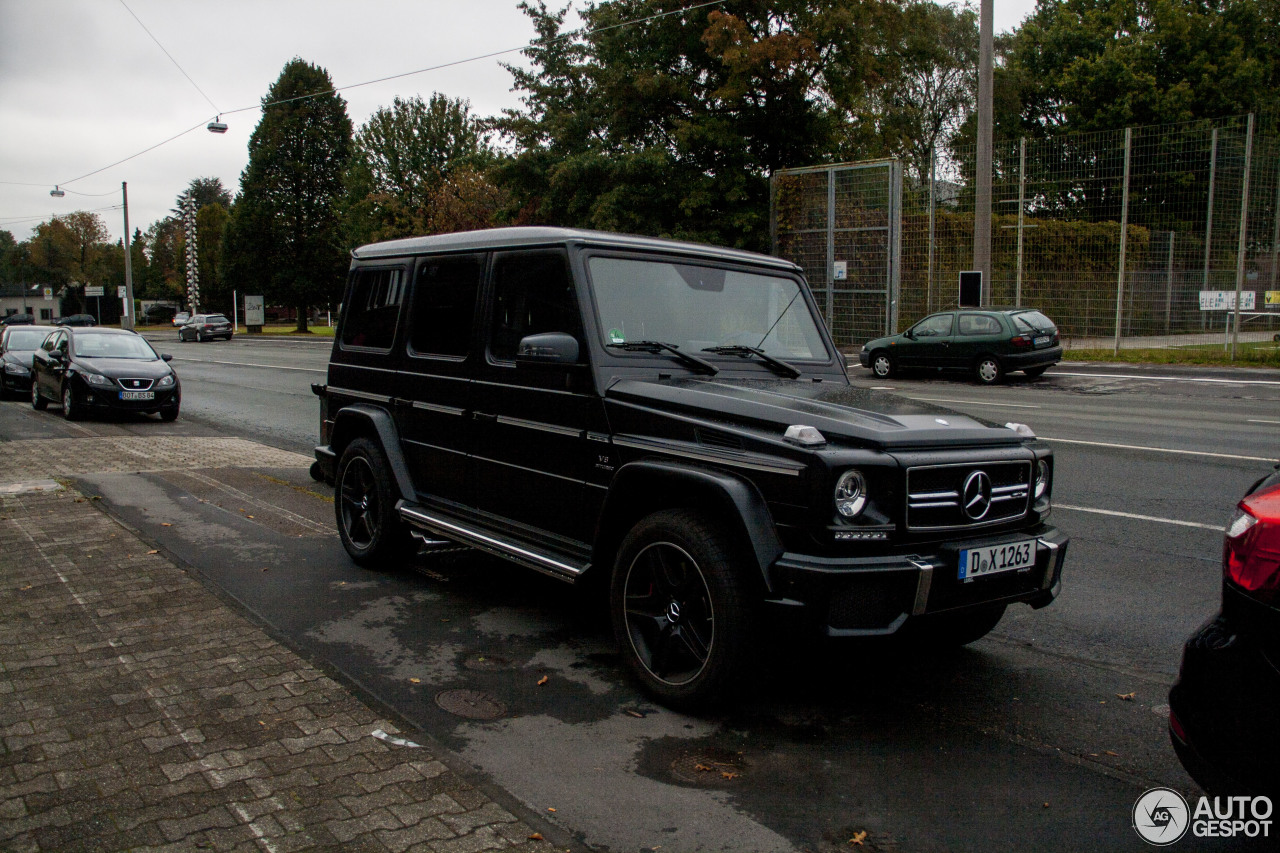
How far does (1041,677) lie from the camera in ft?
14.6

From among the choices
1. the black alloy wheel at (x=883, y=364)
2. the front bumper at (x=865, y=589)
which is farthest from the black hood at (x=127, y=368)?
the black alloy wheel at (x=883, y=364)

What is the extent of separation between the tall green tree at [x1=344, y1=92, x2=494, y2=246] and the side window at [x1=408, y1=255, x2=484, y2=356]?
54.2 meters

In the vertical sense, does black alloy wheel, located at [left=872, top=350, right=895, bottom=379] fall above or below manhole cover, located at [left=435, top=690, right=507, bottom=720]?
above

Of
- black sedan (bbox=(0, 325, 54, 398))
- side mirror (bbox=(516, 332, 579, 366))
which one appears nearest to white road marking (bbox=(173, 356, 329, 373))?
black sedan (bbox=(0, 325, 54, 398))

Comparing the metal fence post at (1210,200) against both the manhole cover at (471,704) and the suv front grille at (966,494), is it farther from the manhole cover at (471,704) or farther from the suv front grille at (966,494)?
the manhole cover at (471,704)

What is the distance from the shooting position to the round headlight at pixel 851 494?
11.6ft

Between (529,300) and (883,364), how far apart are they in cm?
1957

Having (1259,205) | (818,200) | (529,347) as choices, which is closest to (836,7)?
(818,200)

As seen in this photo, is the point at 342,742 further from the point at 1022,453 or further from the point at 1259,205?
the point at 1259,205

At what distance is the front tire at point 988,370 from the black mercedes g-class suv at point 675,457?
1702 centimetres

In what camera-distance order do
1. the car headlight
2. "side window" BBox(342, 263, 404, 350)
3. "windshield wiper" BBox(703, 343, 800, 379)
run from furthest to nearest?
"side window" BBox(342, 263, 404, 350)
"windshield wiper" BBox(703, 343, 800, 379)
the car headlight

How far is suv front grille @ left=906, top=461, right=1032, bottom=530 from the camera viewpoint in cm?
366

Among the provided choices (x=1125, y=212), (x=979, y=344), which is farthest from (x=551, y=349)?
(x=1125, y=212)

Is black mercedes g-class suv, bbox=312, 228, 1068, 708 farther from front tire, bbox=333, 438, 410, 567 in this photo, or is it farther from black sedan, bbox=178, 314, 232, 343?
black sedan, bbox=178, 314, 232, 343
